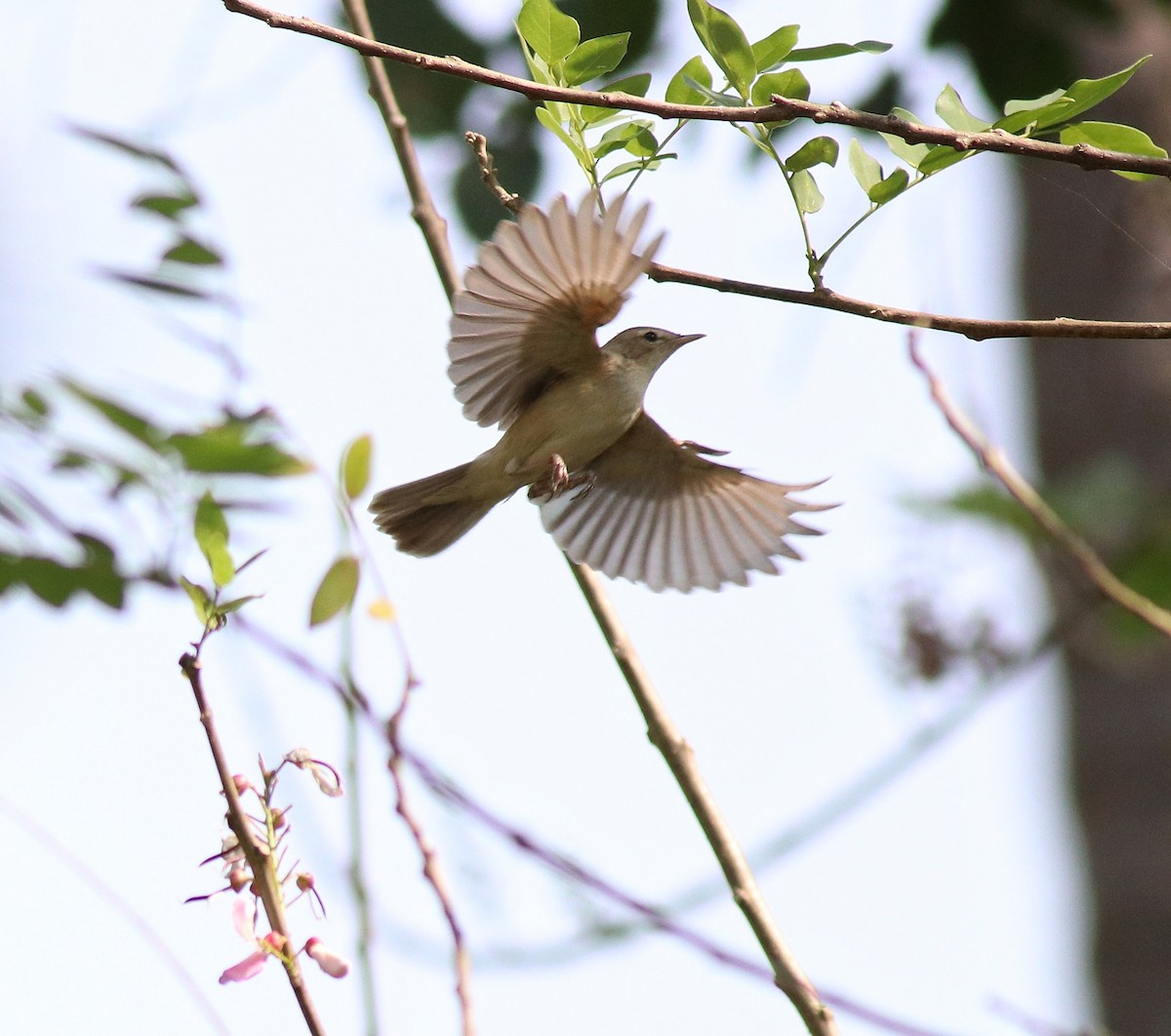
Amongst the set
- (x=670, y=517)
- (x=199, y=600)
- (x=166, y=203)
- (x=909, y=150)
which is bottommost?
(x=199, y=600)

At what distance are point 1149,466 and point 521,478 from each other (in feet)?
13.4

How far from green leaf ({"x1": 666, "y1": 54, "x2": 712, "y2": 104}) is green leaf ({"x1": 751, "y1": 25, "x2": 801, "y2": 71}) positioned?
3.0 inches

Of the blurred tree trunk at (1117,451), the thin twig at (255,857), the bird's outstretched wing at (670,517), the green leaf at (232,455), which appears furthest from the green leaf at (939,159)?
the blurred tree trunk at (1117,451)

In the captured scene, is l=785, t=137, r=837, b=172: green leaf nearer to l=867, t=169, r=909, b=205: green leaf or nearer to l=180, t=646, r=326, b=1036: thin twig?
l=867, t=169, r=909, b=205: green leaf

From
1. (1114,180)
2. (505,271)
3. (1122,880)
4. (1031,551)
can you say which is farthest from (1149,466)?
(505,271)

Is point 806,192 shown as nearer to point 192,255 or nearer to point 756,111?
point 756,111

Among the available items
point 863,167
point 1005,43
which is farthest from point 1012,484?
point 1005,43

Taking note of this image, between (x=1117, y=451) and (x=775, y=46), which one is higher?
(x=1117, y=451)

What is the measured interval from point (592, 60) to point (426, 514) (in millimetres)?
1853

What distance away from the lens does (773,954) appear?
6.16ft

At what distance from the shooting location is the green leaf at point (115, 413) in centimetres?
222

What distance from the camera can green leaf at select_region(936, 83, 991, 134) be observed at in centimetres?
190

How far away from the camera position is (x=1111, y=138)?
1.84 meters

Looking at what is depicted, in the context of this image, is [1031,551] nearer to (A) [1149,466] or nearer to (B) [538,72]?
(B) [538,72]
